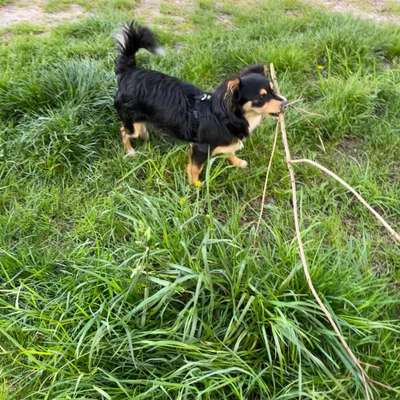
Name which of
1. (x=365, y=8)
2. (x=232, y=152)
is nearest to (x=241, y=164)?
(x=232, y=152)

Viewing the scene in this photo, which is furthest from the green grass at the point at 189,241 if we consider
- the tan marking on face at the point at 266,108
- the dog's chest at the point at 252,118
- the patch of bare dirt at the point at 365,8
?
the patch of bare dirt at the point at 365,8

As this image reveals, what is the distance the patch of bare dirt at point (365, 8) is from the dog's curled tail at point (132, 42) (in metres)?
3.27

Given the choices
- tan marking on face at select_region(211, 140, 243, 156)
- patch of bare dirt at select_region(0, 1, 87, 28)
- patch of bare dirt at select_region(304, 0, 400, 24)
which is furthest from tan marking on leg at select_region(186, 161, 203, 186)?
patch of bare dirt at select_region(304, 0, 400, 24)

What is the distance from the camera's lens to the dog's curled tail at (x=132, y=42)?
8.84ft

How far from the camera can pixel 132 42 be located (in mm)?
2738

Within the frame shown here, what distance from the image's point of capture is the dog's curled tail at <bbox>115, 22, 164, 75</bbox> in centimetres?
269

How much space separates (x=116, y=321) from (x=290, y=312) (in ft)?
2.50

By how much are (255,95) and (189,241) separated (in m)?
1.04

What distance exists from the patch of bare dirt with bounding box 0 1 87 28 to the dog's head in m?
3.04

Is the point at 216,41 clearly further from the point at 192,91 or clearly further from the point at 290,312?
the point at 290,312

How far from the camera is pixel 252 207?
2.62m

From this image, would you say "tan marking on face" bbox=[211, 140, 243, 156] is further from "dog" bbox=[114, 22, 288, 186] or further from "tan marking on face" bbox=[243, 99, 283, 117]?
"tan marking on face" bbox=[243, 99, 283, 117]

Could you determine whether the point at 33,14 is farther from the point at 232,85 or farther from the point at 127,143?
the point at 232,85

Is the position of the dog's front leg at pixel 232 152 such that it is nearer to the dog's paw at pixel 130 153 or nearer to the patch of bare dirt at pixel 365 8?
the dog's paw at pixel 130 153
